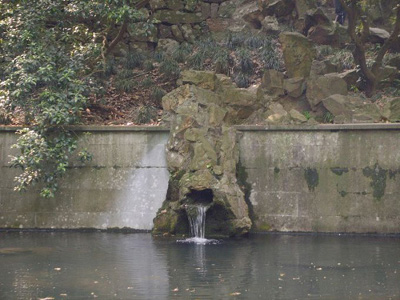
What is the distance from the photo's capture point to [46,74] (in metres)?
17.2

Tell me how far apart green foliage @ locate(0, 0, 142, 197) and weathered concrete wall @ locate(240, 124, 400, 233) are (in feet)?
12.2

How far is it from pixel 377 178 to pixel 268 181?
2269 millimetres

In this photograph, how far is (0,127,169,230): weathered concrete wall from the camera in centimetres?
1745

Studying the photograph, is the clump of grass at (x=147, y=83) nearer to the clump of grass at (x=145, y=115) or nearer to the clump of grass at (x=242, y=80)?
the clump of grass at (x=145, y=115)

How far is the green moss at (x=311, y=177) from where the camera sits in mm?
17016

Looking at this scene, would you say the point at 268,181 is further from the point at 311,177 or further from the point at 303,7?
the point at 303,7

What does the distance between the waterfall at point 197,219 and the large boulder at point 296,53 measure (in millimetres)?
5658

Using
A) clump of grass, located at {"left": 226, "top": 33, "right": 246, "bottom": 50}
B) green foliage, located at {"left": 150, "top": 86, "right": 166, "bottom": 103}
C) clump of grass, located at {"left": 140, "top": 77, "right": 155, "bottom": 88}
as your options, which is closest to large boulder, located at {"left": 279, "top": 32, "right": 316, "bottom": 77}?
clump of grass, located at {"left": 226, "top": 33, "right": 246, "bottom": 50}

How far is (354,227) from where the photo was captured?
16781 millimetres

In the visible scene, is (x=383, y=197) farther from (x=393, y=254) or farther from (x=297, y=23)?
(x=297, y=23)

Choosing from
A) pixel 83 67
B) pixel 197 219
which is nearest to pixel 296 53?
pixel 83 67

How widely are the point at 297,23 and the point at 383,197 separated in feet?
27.1

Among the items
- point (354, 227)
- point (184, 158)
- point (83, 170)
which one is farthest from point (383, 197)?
point (83, 170)

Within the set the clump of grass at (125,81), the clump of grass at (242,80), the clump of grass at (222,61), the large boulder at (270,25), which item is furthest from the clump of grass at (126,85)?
the large boulder at (270,25)
